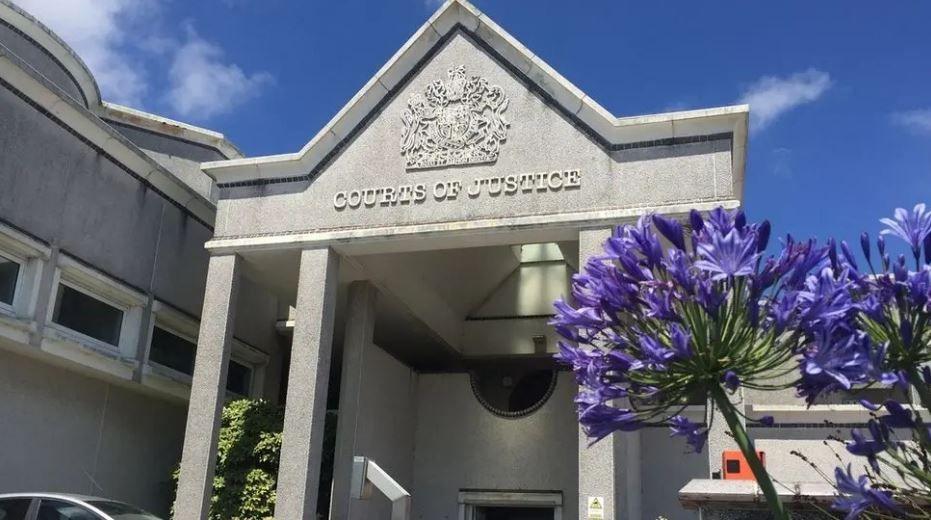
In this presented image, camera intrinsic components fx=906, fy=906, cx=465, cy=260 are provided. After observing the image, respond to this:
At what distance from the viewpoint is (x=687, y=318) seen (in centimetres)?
420

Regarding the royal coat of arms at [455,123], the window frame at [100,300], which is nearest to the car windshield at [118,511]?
the window frame at [100,300]

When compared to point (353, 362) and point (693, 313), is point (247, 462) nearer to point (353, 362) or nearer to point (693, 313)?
point (353, 362)

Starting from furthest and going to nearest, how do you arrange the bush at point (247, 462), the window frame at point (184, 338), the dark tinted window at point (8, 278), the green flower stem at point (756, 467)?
the window frame at point (184, 338) < the bush at point (247, 462) < the dark tinted window at point (8, 278) < the green flower stem at point (756, 467)

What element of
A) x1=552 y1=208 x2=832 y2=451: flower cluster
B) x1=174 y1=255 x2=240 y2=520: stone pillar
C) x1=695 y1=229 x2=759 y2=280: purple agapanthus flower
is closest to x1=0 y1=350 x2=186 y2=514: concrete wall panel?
x1=174 y1=255 x2=240 y2=520: stone pillar

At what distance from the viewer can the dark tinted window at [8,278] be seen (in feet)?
40.6

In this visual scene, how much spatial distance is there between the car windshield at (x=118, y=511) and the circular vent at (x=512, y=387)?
8.20 meters

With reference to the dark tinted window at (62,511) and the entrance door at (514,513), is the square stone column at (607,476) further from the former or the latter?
the dark tinted window at (62,511)

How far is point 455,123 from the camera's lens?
12.9 m

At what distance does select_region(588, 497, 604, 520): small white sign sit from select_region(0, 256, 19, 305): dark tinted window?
324 inches

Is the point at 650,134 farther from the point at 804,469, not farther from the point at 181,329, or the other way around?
the point at 181,329

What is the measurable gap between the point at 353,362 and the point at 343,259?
1.90 m

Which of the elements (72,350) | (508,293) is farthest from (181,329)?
(508,293)

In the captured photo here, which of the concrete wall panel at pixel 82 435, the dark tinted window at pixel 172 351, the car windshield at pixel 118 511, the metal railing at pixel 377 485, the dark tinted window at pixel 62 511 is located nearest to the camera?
the metal railing at pixel 377 485

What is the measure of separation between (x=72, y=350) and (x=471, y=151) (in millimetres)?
6465
